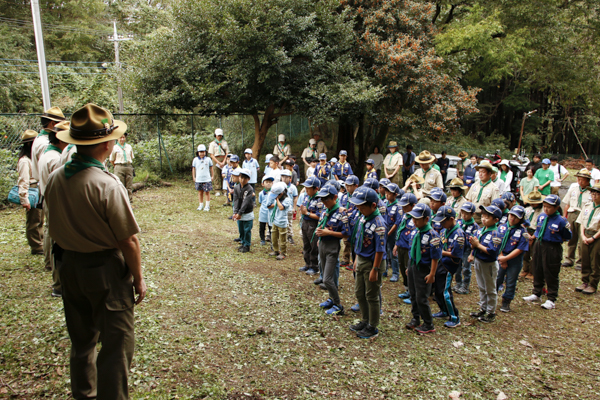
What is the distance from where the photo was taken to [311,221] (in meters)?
7.88

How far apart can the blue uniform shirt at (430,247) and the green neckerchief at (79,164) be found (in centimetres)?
428

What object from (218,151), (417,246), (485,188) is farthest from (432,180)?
(218,151)

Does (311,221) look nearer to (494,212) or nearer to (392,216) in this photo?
(392,216)

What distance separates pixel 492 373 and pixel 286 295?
324cm

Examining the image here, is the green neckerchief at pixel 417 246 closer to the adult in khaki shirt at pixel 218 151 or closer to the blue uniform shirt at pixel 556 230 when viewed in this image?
the blue uniform shirt at pixel 556 230

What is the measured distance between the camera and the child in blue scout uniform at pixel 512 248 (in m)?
6.68

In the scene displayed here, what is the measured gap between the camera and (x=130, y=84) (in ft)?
50.3

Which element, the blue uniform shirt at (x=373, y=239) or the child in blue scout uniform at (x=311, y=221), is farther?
the child in blue scout uniform at (x=311, y=221)

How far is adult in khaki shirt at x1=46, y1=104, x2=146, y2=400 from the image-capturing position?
299 cm

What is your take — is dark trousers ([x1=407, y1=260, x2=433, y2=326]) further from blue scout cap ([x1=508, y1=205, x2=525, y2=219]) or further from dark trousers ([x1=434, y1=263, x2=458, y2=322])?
blue scout cap ([x1=508, y1=205, x2=525, y2=219])

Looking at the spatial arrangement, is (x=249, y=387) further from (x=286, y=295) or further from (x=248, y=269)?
(x=248, y=269)

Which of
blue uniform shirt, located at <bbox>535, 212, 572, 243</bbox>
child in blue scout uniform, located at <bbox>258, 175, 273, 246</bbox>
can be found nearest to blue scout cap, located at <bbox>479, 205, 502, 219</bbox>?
blue uniform shirt, located at <bbox>535, 212, 572, 243</bbox>

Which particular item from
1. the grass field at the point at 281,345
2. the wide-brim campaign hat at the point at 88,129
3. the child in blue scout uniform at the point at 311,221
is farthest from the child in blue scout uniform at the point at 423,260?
the wide-brim campaign hat at the point at 88,129

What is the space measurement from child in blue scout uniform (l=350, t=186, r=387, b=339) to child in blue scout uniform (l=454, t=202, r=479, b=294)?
1922 mm
